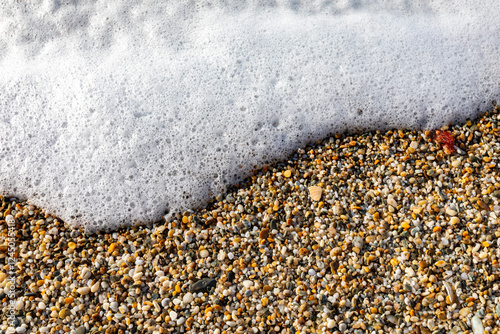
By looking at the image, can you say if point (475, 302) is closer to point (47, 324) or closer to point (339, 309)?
point (339, 309)

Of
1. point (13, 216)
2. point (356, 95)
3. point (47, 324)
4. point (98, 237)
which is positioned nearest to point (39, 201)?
point (13, 216)

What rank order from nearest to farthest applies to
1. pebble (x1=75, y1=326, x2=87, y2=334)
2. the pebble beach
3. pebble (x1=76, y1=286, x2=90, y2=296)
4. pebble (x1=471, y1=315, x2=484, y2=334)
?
pebble (x1=471, y1=315, x2=484, y2=334) < the pebble beach < pebble (x1=75, y1=326, x2=87, y2=334) < pebble (x1=76, y1=286, x2=90, y2=296)

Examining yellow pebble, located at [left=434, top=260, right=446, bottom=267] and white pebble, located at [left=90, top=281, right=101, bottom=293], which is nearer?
yellow pebble, located at [left=434, top=260, right=446, bottom=267]

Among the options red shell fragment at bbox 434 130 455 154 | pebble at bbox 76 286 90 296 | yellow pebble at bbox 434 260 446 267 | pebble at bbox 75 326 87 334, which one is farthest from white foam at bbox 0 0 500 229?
yellow pebble at bbox 434 260 446 267

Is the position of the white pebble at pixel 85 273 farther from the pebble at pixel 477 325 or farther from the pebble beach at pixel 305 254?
the pebble at pixel 477 325

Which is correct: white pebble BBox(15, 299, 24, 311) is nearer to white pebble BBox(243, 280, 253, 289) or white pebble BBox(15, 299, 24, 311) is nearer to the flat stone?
the flat stone

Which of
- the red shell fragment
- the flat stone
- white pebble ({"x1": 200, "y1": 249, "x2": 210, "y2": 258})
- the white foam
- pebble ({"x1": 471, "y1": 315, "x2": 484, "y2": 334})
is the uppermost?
the white foam
